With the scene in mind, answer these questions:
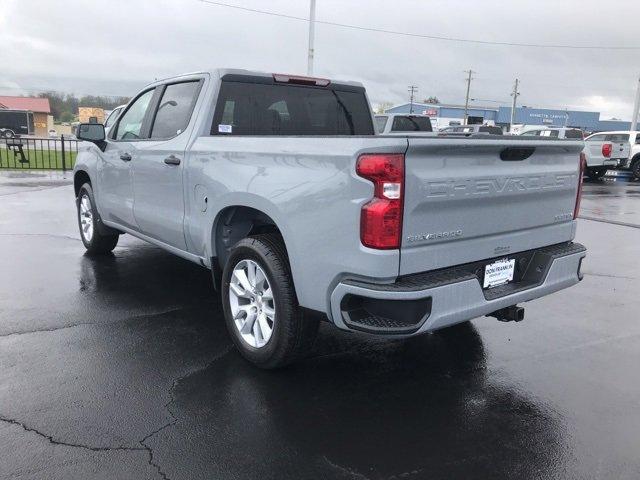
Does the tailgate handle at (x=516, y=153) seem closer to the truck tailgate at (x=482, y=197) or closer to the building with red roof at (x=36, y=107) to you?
the truck tailgate at (x=482, y=197)

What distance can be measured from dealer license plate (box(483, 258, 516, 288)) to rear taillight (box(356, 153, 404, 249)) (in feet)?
2.83

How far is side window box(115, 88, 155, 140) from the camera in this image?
18.2 feet

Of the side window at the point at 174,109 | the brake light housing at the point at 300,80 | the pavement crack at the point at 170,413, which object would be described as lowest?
the pavement crack at the point at 170,413

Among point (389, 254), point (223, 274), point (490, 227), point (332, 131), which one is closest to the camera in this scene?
point (389, 254)

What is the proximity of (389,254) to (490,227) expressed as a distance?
2.79 feet

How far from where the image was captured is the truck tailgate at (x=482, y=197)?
3014 millimetres

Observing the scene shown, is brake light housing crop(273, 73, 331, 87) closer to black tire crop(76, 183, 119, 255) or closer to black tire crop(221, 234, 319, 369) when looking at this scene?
black tire crop(221, 234, 319, 369)

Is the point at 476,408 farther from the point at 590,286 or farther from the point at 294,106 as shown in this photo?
the point at 590,286

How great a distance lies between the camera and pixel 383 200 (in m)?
2.94

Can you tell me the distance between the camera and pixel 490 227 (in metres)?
3.45

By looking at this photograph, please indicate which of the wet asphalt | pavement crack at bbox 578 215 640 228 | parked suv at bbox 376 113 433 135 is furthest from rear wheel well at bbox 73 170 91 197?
parked suv at bbox 376 113 433 135

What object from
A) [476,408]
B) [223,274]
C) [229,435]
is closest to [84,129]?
[223,274]

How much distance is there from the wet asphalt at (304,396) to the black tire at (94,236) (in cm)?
108

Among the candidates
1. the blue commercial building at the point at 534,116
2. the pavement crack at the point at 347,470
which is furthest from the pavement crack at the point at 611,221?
the blue commercial building at the point at 534,116
